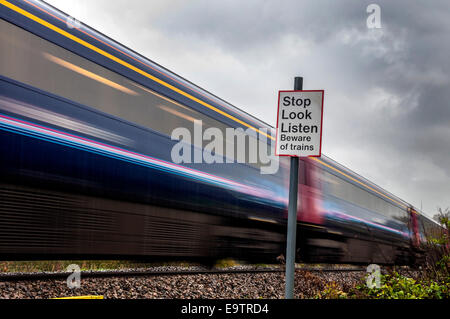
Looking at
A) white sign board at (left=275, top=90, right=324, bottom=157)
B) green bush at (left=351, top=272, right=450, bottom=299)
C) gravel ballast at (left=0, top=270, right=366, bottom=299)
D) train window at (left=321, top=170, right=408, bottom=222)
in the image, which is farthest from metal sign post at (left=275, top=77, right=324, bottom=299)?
train window at (left=321, top=170, right=408, bottom=222)

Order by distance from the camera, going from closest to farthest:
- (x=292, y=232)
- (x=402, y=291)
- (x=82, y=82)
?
(x=292, y=232) → (x=82, y=82) → (x=402, y=291)

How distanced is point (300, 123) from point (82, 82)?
2.66 m

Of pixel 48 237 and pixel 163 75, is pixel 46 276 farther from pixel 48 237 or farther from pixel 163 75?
pixel 163 75

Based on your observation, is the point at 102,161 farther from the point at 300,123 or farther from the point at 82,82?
the point at 300,123

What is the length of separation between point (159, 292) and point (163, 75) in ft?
9.57

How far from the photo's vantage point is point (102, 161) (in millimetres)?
5258

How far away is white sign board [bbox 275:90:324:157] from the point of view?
3838 mm

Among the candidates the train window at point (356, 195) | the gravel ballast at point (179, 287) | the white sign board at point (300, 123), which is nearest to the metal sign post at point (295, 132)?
the white sign board at point (300, 123)

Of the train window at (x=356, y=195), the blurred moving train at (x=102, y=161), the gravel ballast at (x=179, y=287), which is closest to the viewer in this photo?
the blurred moving train at (x=102, y=161)

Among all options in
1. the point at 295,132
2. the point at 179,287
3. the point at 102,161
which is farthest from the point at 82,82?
the point at 179,287

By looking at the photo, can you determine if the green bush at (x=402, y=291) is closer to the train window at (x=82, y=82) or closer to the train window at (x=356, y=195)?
the train window at (x=82, y=82)

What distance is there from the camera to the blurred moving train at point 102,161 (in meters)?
4.47

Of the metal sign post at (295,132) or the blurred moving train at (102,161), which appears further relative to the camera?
the blurred moving train at (102,161)

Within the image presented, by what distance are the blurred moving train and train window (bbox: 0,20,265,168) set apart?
0.04 feet
